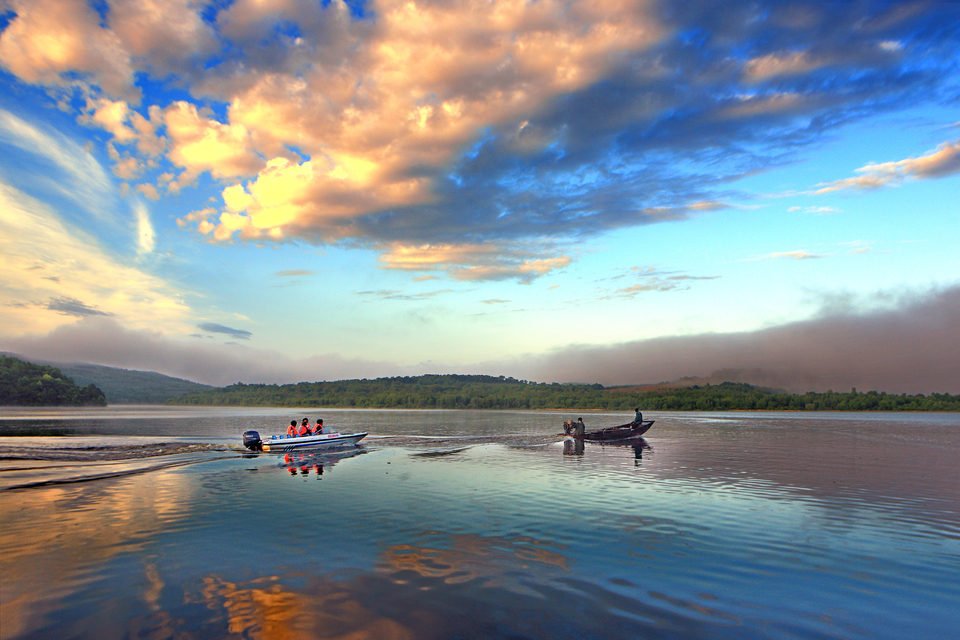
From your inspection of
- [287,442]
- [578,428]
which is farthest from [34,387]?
[578,428]

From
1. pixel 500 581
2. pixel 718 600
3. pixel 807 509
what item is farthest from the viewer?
pixel 807 509

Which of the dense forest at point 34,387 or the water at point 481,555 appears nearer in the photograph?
the water at point 481,555

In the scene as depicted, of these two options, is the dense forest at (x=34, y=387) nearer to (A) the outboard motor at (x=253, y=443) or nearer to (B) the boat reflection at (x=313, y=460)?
(A) the outboard motor at (x=253, y=443)

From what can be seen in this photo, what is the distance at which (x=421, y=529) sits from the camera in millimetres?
15328

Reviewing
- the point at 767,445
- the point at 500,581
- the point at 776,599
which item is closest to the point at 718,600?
the point at 776,599

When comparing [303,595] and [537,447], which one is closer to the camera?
[303,595]

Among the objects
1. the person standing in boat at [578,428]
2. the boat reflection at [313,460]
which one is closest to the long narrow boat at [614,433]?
the person standing in boat at [578,428]

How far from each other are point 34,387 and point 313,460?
165966mm

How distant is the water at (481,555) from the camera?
9.13 metres

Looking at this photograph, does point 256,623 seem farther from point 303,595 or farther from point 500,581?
point 500,581

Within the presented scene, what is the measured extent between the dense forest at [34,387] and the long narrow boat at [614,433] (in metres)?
174

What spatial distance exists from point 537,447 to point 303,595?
112ft

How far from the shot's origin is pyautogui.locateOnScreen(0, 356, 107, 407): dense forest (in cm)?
14538

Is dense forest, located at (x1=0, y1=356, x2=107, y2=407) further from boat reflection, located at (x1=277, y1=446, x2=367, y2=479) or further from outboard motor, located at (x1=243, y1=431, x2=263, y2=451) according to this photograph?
boat reflection, located at (x1=277, y1=446, x2=367, y2=479)
